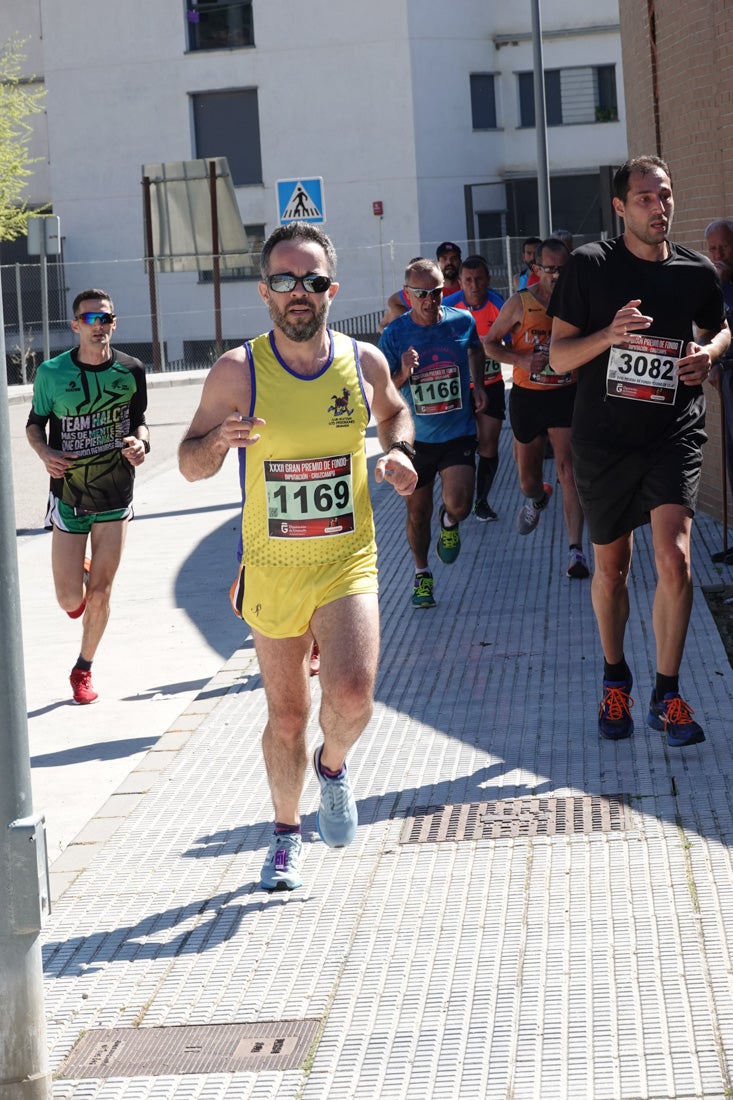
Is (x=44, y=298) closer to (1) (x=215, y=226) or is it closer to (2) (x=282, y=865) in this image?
(1) (x=215, y=226)

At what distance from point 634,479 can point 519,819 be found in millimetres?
1501

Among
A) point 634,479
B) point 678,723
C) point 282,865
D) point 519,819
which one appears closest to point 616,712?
point 678,723

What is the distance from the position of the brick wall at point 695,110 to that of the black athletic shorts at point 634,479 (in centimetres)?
469

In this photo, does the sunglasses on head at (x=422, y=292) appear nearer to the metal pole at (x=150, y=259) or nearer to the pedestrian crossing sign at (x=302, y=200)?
the pedestrian crossing sign at (x=302, y=200)

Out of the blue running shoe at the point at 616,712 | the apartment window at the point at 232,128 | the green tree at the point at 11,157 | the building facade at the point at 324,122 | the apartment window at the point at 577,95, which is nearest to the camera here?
the blue running shoe at the point at 616,712

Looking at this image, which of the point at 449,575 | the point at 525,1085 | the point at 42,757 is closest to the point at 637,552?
the point at 449,575

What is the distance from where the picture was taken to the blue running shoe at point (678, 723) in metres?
6.41

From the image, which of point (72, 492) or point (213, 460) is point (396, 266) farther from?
point (213, 460)

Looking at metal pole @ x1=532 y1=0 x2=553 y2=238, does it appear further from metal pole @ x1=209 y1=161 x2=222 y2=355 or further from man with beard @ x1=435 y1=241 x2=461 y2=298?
metal pole @ x1=209 y1=161 x2=222 y2=355

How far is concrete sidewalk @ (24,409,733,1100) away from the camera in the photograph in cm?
405

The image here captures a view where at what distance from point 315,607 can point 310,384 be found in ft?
2.25

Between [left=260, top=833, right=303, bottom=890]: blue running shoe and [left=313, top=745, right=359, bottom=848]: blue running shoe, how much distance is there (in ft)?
0.41

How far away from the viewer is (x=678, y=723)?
21.2ft

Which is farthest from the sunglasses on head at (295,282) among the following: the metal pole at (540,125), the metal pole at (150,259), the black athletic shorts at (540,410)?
the metal pole at (150,259)
